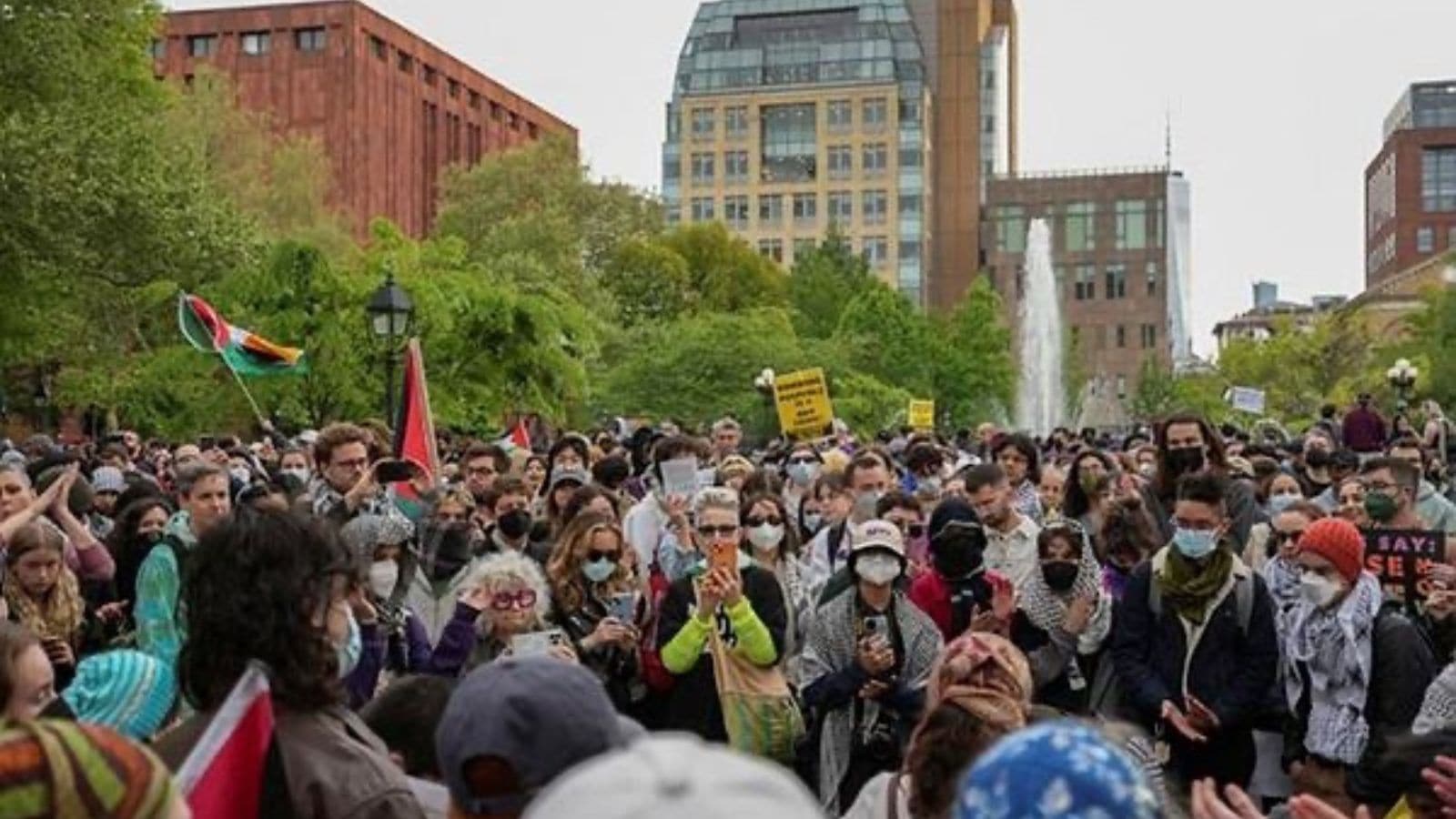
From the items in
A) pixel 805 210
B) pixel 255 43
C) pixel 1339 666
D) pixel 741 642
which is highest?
pixel 255 43

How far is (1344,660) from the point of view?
7.96m

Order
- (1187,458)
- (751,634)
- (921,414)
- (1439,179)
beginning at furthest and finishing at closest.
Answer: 1. (1439,179)
2. (921,414)
3. (1187,458)
4. (751,634)

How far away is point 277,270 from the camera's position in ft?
99.0

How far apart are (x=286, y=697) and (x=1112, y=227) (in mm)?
134558

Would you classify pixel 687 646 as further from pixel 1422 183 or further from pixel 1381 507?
pixel 1422 183

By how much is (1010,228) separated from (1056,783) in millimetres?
134267

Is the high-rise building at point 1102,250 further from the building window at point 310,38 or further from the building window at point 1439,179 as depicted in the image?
the building window at point 310,38

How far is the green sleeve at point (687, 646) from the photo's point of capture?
25.9 feet

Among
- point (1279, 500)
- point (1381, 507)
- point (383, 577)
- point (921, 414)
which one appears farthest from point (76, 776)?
point (921, 414)

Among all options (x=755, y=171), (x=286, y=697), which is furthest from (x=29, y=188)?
(x=755, y=171)

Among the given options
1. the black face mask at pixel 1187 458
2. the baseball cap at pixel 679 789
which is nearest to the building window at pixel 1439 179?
the black face mask at pixel 1187 458

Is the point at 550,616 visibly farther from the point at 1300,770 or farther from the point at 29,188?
the point at 29,188

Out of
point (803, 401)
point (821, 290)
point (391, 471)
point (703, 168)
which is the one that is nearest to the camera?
point (391, 471)

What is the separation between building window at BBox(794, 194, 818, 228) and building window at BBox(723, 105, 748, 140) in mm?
5928
